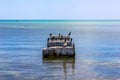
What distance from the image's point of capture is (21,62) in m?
44.7

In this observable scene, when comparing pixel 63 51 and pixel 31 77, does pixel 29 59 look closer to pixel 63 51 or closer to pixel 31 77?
pixel 63 51

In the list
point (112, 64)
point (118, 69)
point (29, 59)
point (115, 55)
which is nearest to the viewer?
point (118, 69)

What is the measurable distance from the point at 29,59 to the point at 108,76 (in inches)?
577

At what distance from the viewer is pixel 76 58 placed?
48625 millimetres

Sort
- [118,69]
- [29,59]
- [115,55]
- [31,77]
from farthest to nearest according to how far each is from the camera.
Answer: [115,55]
[29,59]
[118,69]
[31,77]

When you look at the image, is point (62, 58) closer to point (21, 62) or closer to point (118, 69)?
point (21, 62)

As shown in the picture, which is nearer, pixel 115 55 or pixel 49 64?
pixel 49 64

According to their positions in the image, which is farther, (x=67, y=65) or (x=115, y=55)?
(x=115, y=55)

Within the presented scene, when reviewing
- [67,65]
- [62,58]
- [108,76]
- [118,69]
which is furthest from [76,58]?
[108,76]

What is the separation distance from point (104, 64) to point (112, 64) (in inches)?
36.8

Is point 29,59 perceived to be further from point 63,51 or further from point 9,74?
point 9,74

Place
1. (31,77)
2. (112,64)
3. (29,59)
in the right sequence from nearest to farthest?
1. (31,77)
2. (112,64)
3. (29,59)

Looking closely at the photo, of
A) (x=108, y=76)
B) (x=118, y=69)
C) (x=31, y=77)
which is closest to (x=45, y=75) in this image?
(x=31, y=77)

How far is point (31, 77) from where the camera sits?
34.7 meters
